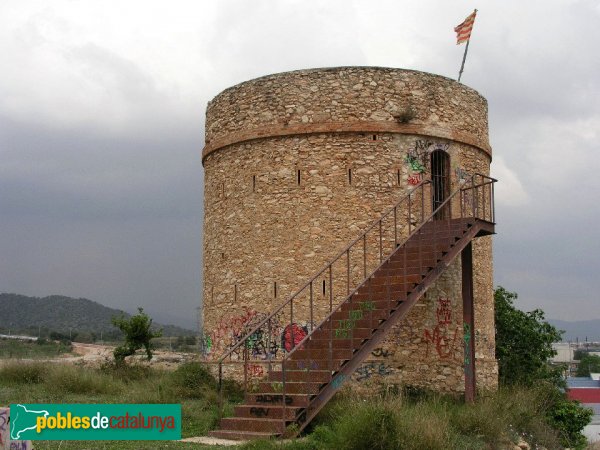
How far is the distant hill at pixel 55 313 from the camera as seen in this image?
3132 inches

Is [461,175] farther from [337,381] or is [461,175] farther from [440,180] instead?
[337,381]

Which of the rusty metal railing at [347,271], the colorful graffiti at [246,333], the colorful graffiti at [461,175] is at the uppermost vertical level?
the colorful graffiti at [461,175]

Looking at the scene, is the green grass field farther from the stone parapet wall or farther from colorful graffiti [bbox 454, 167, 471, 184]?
the stone parapet wall

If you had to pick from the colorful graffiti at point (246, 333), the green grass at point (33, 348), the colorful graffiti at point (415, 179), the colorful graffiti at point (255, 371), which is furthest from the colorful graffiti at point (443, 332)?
the green grass at point (33, 348)

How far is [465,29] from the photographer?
1814 centimetres

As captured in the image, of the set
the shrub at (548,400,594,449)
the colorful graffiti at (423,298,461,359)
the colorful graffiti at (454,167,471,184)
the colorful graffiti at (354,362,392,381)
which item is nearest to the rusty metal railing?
the colorful graffiti at (454,167,471,184)

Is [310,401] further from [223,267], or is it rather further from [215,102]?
[215,102]

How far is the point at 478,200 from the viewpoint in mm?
16359

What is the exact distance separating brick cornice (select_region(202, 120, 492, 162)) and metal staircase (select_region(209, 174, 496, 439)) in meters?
1.05

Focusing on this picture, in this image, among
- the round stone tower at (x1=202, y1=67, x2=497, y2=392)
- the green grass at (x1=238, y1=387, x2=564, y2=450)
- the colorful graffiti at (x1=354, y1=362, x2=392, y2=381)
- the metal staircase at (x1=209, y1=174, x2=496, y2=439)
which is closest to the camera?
the green grass at (x1=238, y1=387, x2=564, y2=450)

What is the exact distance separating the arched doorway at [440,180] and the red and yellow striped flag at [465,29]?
3439mm

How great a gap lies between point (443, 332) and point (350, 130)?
4.38 meters

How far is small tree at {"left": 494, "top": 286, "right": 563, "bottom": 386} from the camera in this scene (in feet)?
73.9

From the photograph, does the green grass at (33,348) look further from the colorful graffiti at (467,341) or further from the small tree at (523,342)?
the colorful graffiti at (467,341)
